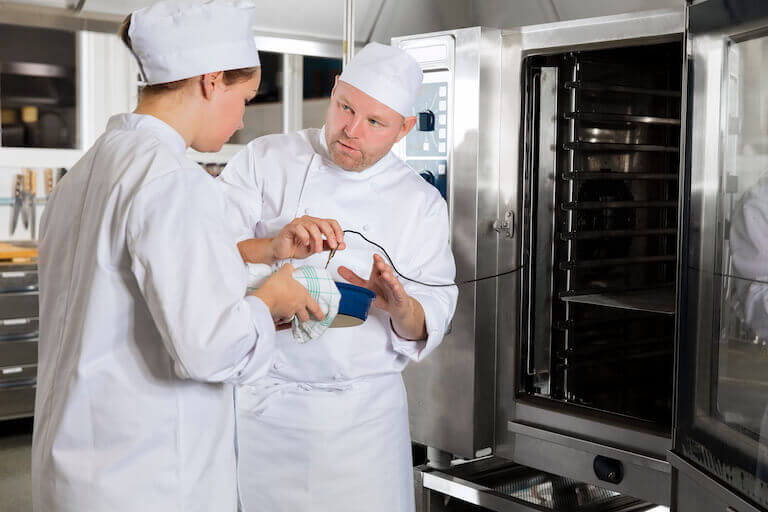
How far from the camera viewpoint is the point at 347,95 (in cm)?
200

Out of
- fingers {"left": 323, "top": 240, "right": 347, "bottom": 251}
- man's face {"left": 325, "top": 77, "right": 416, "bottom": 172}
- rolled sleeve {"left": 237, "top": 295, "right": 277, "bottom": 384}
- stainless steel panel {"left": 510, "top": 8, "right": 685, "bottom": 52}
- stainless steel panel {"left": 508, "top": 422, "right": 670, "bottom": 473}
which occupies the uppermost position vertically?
stainless steel panel {"left": 510, "top": 8, "right": 685, "bottom": 52}

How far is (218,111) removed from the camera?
54.7 inches

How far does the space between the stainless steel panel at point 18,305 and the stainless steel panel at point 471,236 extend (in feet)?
8.75

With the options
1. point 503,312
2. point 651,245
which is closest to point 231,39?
point 503,312

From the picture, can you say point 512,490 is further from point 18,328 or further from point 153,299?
point 18,328

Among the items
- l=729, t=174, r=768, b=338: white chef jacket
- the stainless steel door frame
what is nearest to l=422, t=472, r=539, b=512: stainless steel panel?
the stainless steel door frame

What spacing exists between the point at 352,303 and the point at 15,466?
125 inches

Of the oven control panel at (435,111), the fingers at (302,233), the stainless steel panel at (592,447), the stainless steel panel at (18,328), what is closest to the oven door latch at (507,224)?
the oven control panel at (435,111)

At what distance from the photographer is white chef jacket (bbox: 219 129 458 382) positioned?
1958mm

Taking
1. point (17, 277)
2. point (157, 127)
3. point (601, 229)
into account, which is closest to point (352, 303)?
point (157, 127)

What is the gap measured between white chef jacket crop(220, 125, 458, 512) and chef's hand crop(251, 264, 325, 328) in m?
0.44

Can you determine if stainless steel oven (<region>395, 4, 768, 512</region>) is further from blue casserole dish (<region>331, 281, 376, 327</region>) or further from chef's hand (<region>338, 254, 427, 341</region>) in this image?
blue casserole dish (<region>331, 281, 376, 327</region>)

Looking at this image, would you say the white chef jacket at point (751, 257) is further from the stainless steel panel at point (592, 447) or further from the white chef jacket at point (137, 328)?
the white chef jacket at point (137, 328)

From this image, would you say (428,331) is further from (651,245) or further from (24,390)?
(24,390)
